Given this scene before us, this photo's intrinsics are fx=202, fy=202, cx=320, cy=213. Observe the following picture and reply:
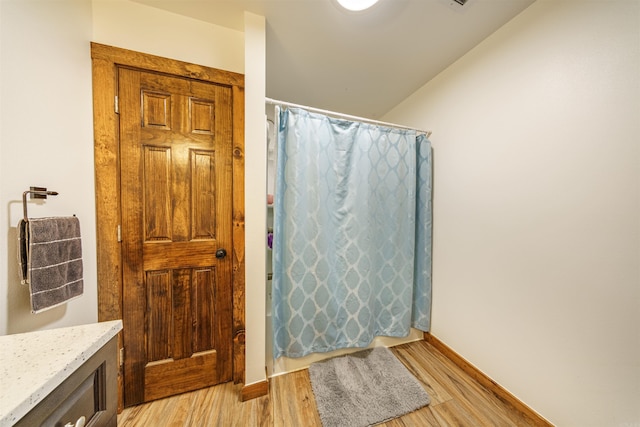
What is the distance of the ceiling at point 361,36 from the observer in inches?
46.5

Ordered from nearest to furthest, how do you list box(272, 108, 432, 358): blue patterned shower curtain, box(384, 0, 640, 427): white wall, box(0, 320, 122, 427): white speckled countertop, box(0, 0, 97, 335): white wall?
box(0, 320, 122, 427): white speckled countertop → box(0, 0, 97, 335): white wall → box(384, 0, 640, 427): white wall → box(272, 108, 432, 358): blue patterned shower curtain

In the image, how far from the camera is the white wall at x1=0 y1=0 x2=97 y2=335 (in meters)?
0.74

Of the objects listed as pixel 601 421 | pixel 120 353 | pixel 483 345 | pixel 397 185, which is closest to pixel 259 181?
pixel 397 185

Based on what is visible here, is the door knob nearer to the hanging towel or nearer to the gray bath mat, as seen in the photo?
the hanging towel

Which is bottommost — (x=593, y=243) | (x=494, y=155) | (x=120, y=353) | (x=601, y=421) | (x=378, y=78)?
(x=601, y=421)

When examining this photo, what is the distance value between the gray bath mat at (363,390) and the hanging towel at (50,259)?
140cm

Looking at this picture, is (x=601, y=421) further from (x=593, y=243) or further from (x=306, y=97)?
(x=306, y=97)

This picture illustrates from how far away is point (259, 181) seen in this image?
123cm

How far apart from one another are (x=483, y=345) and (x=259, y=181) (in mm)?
1863

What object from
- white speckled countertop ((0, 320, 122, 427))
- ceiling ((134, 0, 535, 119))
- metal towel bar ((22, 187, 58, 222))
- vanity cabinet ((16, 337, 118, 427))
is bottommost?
vanity cabinet ((16, 337, 118, 427))

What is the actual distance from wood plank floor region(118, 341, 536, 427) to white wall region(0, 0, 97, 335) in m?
0.68

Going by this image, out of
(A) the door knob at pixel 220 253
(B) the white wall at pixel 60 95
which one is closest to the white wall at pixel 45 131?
(B) the white wall at pixel 60 95

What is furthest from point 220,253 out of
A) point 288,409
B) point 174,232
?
point 288,409

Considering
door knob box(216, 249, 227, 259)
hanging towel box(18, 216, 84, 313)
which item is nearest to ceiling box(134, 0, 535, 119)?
hanging towel box(18, 216, 84, 313)
